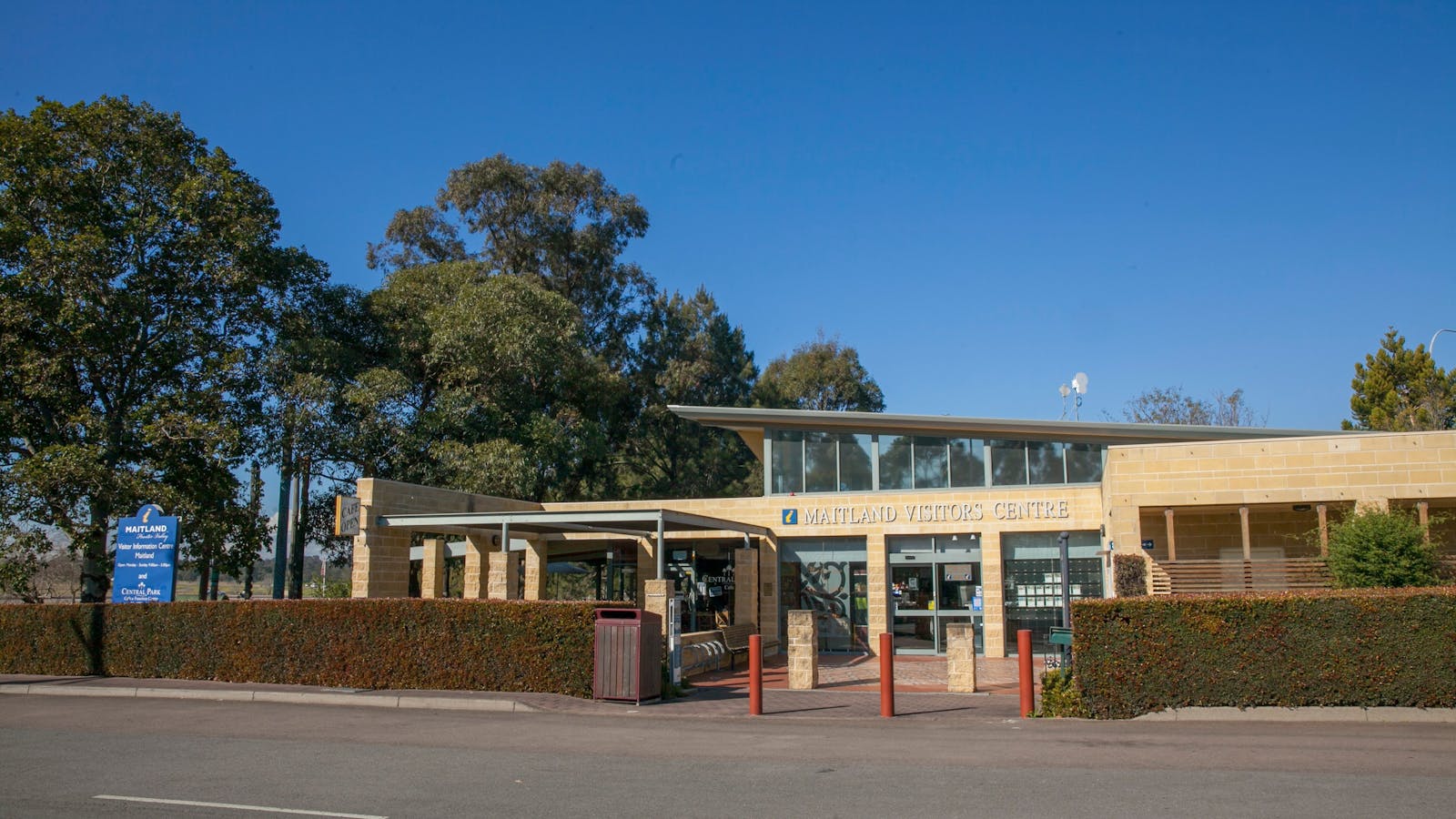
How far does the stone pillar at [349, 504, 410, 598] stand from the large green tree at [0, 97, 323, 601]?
6761 millimetres

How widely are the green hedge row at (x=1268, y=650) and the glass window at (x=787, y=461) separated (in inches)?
463

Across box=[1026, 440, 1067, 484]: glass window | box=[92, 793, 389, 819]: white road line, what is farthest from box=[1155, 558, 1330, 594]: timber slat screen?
box=[92, 793, 389, 819]: white road line

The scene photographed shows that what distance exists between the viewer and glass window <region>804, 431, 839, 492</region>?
24.0 metres

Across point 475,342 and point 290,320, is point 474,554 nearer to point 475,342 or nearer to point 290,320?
point 475,342

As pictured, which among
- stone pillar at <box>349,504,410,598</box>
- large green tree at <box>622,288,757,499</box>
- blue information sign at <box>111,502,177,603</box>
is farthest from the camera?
large green tree at <box>622,288,757,499</box>

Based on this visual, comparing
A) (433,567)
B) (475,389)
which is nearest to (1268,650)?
(433,567)

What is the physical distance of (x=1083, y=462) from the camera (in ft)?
73.7

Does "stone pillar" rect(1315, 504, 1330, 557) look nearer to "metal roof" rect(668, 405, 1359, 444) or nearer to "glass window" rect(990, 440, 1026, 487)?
"metal roof" rect(668, 405, 1359, 444)

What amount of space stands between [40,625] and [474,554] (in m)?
8.33

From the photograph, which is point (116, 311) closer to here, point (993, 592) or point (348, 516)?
point (348, 516)

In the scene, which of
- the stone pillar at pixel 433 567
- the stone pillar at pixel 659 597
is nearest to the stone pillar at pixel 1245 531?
the stone pillar at pixel 659 597

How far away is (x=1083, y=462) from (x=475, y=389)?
1783cm

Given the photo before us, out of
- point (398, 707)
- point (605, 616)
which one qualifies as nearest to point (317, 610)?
point (398, 707)

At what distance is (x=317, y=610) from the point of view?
16359 mm
